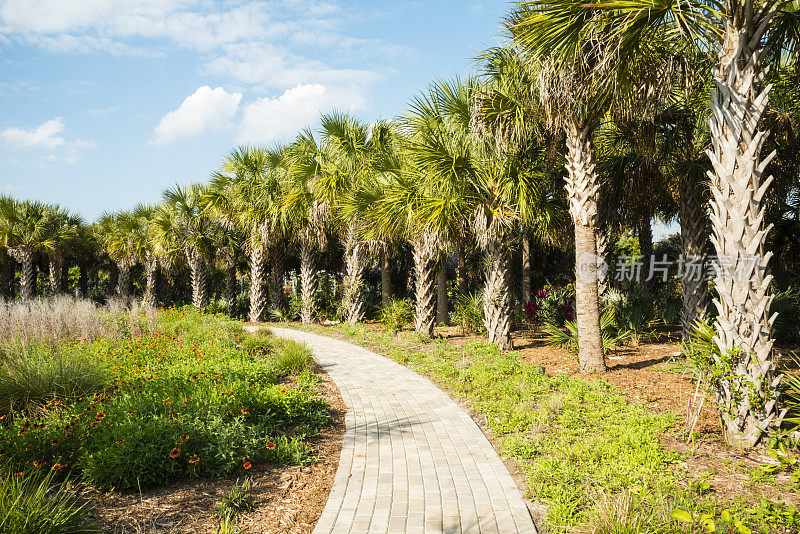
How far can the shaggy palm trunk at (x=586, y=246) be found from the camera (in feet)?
26.9

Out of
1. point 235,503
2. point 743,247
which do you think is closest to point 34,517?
point 235,503

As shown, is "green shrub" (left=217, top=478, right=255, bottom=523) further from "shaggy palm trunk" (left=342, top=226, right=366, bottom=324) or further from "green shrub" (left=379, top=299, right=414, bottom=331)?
"shaggy palm trunk" (left=342, top=226, right=366, bottom=324)

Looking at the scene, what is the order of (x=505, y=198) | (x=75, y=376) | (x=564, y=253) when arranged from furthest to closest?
(x=564, y=253)
(x=505, y=198)
(x=75, y=376)

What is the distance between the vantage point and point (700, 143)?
9.77m

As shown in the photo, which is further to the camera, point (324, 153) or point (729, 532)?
point (324, 153)

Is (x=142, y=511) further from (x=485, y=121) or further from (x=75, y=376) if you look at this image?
(x=485, y=121)

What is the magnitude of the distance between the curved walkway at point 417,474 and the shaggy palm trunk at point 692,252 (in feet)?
20.1

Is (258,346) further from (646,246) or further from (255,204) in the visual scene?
(646,246)

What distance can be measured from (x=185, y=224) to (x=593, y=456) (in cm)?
1893

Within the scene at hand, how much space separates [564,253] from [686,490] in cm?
1602

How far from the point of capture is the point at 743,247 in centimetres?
491

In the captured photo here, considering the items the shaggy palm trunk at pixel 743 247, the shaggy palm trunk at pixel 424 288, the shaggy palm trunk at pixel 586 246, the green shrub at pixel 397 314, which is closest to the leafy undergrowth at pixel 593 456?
the shaggy palm trunk at pixel 586 246

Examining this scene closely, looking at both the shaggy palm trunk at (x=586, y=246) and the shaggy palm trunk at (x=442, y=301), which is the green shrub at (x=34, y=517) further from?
the shaggy palm trunk at (x=442, y=301)

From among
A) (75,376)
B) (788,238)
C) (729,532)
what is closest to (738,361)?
(729,532)
